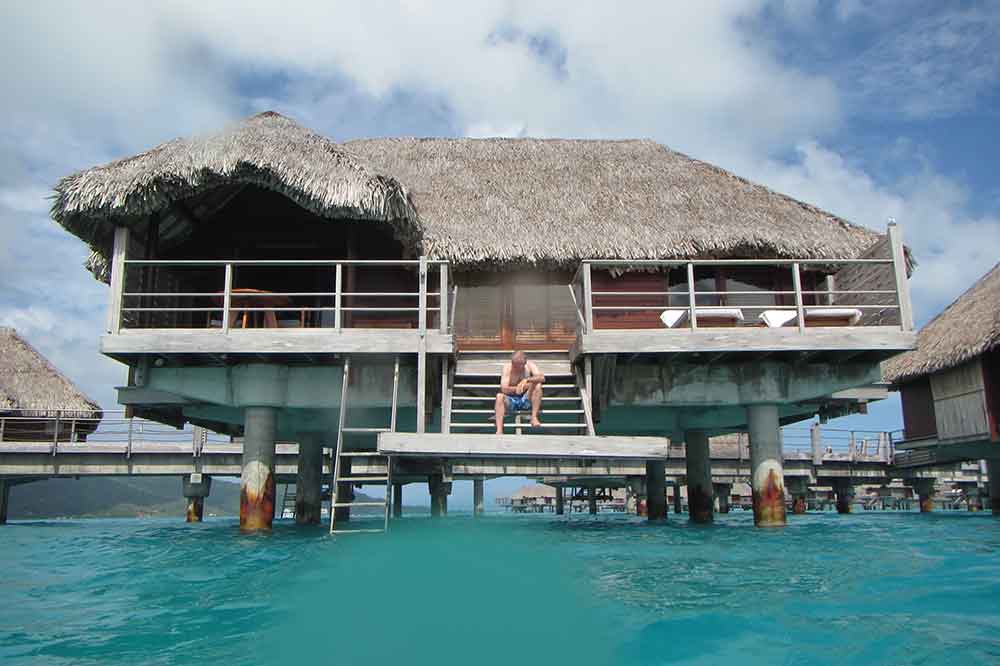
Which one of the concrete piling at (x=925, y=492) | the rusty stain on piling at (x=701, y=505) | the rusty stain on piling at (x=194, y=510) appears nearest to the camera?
the rusty stain on piling at (x=701, y=505)

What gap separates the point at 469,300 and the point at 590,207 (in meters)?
2.70

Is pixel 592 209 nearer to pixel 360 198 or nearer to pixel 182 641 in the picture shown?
pixel 360 198

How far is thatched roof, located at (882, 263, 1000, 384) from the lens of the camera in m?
15.8

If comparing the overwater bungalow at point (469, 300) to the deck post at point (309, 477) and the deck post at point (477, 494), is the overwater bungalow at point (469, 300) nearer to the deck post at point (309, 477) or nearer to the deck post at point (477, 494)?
the deck post at point (309, 477)

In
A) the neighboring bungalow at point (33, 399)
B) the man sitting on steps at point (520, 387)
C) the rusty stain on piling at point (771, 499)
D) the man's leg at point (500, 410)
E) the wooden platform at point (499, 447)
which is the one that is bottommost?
the rusty stain on piling at point (771, 499)

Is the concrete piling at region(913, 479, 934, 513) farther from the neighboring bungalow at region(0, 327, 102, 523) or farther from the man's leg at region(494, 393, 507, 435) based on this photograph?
the neighboring bungalow at region(0, 327, 102, 523)

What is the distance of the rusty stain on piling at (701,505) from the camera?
14.0 metres

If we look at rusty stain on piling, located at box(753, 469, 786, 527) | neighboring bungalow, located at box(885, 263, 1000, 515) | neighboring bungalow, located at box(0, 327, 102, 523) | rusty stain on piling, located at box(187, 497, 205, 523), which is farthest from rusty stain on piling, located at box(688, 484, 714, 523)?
neighboring bungalow, located at box(0, 327, 102, 523)

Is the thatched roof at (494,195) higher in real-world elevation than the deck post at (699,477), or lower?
higher

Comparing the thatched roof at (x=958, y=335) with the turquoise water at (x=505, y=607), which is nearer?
the turquoise water at (x=505, y=607)

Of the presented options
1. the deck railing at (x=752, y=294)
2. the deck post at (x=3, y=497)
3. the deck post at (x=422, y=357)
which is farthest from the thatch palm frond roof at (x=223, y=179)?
the deck post at (x=3, y=497)

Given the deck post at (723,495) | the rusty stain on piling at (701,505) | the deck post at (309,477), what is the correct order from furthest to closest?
the deck post at (723,495) < the deck post at (309,477) < the rusty stain on piling at (701,505)

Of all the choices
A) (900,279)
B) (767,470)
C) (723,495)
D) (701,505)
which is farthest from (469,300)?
(723,495)

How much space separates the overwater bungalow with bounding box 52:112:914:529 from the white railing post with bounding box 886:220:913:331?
29mm
